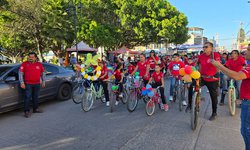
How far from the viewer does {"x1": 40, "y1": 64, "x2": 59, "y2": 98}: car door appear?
7.71 m

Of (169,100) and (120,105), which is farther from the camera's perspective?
(169,100)

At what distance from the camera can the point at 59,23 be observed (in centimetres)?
2452

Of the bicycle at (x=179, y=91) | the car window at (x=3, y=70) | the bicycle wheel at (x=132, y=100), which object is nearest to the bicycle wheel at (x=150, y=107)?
the bicycle wheel at (x=132, y=100)

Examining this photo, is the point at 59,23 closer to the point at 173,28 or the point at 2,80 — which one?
the point at 173,28

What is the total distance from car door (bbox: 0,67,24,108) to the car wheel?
1.93m

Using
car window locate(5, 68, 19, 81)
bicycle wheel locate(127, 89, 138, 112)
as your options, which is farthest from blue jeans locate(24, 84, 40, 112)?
bicycle wheel locate(127, 89, 138, 112)

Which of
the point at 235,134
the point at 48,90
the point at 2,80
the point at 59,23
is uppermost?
the point at 59,23

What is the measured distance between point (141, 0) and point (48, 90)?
24.4 metres

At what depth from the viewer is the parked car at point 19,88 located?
6.16 m

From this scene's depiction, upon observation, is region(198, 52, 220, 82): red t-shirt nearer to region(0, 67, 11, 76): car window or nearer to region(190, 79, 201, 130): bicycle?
region(190, 79, 201, 130): bicycle

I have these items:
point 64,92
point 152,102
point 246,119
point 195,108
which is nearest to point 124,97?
point 152,102

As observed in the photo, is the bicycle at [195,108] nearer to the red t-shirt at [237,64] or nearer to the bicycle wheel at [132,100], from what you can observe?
the bicycle wheel at [132,100]

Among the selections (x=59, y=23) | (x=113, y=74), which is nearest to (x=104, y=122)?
(x=113, y=74)

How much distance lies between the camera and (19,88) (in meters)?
6.57
